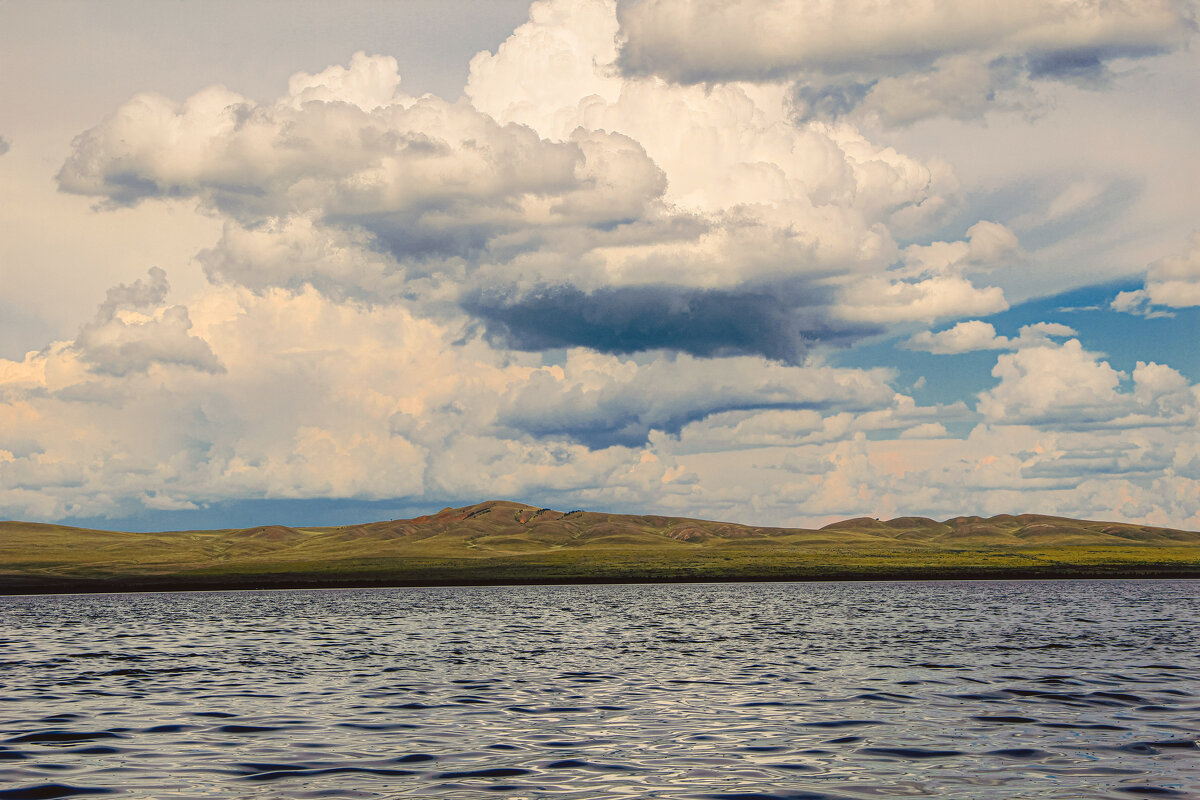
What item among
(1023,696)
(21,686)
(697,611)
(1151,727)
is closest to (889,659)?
(1023,696)

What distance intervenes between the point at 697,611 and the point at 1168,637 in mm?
43762

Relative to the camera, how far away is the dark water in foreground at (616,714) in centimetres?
2286

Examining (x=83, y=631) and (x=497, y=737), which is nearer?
(x=497, y=737)

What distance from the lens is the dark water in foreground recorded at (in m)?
22.9

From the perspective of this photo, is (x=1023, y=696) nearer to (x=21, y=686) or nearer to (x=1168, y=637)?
(x=1168, y=637)

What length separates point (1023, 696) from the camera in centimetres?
3653

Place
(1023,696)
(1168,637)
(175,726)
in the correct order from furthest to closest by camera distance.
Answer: (1168,637)
(1023,696)
(175,726)

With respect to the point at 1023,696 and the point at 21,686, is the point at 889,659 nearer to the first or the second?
the point at 1023,696

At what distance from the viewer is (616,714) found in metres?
33.0

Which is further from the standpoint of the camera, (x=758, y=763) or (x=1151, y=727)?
(x=1151, y=727)

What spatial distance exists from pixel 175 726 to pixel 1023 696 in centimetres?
2694

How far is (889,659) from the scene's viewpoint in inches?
1957

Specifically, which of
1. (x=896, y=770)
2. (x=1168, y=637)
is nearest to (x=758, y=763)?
(x=896, y=770)

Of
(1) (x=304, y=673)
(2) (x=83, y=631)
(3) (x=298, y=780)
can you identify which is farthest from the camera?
(2) (x=83, y=631)
